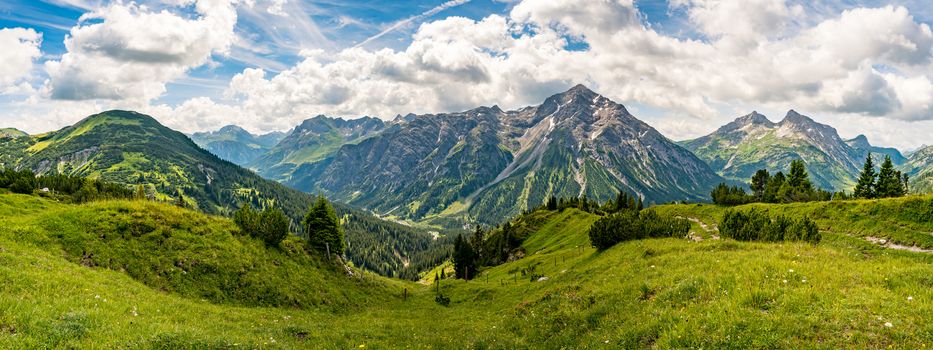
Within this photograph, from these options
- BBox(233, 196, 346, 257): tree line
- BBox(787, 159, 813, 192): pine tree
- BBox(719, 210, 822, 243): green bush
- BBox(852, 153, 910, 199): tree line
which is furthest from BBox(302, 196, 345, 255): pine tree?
BBox(787, 159, 813, 192): pine tree

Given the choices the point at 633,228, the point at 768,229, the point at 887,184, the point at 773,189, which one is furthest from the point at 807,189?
the point at 633,228

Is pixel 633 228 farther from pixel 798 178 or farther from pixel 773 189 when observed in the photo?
pixel 798 178

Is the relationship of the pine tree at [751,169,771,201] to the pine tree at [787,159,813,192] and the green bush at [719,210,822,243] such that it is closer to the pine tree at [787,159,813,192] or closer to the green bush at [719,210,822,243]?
the pine tree at [787,159,813,192]

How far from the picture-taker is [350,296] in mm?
50219

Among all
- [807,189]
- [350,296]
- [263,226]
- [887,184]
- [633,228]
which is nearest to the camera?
[263,226]

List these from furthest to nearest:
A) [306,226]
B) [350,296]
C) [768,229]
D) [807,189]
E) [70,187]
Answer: [807,189], [70,187], [306,226], [350,296], [768,229]

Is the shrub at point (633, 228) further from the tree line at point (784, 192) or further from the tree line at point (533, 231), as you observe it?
the tree line at point (784, 192)

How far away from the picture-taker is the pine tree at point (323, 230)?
5762cm

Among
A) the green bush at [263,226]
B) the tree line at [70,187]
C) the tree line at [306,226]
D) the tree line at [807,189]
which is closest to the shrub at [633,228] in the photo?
the tree line at [306,226]

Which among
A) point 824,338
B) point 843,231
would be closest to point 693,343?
point 824,338

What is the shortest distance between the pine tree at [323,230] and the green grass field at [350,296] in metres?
5.11

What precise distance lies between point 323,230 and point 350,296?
12.4 metres

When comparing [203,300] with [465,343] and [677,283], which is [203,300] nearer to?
[465,343]

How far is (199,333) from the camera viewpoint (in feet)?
60.3
